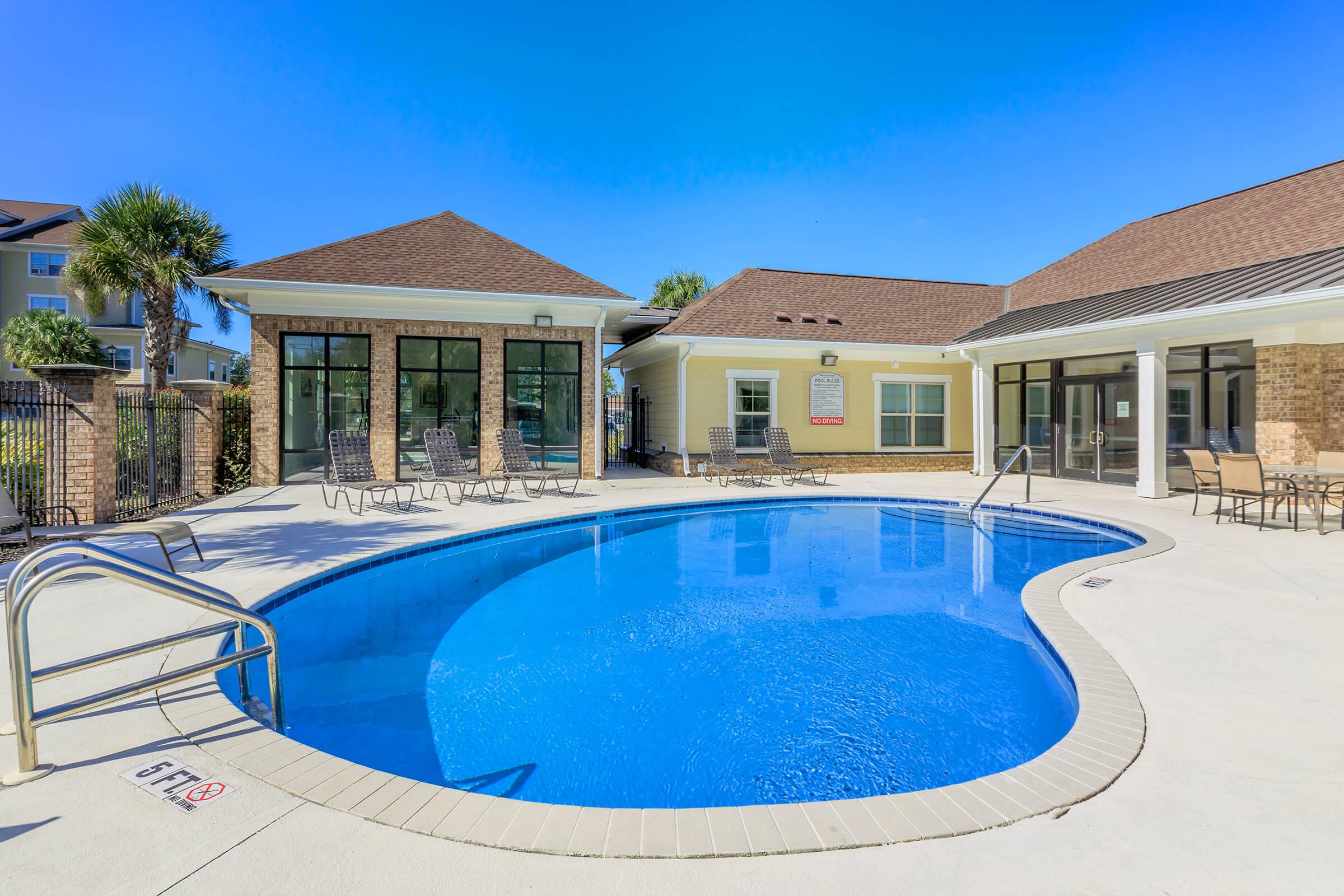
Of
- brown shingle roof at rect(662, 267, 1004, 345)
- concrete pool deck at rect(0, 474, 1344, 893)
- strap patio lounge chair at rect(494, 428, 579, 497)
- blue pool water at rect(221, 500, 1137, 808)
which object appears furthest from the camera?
brown shingle roof at rect(662, 267, 1004, 345)

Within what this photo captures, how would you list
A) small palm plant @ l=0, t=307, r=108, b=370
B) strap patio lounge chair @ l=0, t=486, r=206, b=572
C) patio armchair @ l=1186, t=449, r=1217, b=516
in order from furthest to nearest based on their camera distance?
small palm plant @ l=0, t=307, r=108, b=370 → patio armchair @ l=1186, t=449, r=1217, b=516 → strap patio lounge chair @ l=0, t=486, r=206, b=572

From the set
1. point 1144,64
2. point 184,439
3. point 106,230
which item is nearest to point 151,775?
point 184,439

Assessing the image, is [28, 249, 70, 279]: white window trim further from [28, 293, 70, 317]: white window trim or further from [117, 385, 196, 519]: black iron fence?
[117, 385, 196, 519]: black iron fence

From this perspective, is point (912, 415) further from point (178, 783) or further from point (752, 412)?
point (178, 783)

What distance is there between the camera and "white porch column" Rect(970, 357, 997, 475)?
1478 centimetres

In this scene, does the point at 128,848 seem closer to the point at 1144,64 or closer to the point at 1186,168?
the point at 1144,64

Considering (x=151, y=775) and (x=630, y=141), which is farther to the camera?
(x=630, y=141)

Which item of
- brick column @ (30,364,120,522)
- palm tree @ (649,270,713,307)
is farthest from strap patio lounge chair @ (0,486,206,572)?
palm tree @ (649,270,713,307)

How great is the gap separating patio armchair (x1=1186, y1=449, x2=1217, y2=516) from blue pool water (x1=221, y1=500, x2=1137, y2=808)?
11.8 ft

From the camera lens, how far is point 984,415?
14781mm

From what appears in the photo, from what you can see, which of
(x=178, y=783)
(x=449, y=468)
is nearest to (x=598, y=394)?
(x=449, y=468)

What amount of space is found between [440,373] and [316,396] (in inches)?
92.6

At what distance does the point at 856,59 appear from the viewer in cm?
1814

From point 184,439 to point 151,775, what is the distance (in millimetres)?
10569
